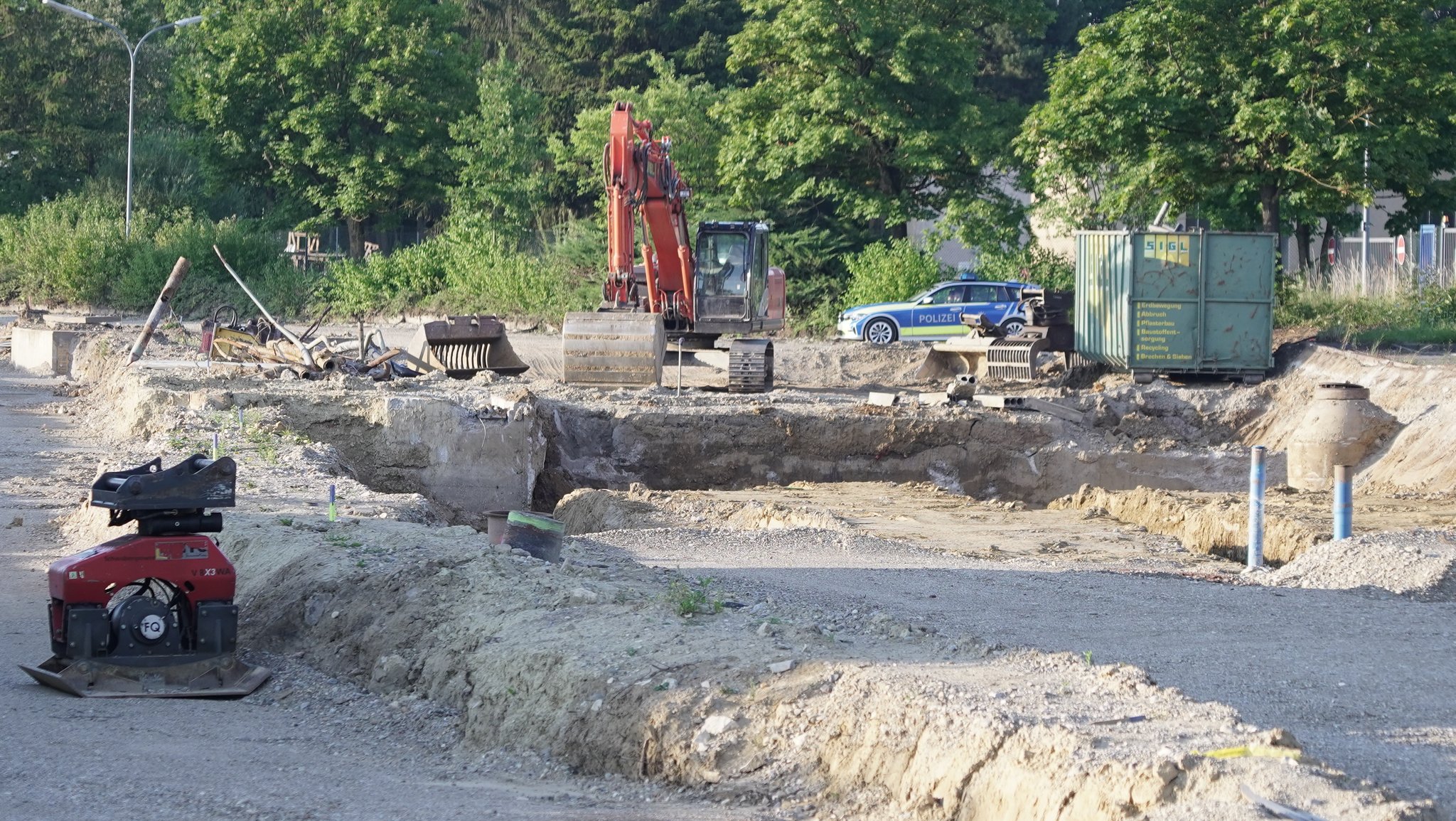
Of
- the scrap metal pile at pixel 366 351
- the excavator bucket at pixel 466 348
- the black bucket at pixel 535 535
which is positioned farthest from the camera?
the excavator bucket at pixel 466 348

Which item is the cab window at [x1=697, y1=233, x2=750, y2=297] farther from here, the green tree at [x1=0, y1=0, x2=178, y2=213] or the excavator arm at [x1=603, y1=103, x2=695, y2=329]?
the green tree at [x1=0, y1=0, x2=178, y2=213]

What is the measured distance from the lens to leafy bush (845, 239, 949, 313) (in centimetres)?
3378

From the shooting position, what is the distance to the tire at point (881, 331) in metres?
31.2

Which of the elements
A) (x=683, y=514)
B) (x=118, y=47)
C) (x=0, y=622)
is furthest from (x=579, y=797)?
(x=118, y=47)

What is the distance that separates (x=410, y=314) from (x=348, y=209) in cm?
794

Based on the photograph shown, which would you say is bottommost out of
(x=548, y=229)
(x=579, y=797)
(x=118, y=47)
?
(x=579, y=797)

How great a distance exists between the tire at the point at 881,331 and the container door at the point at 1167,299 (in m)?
8.36

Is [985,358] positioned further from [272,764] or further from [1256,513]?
[272,764]

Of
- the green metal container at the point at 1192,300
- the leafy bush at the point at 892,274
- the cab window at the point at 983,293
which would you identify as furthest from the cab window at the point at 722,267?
the leafy bush at the point at 892,274

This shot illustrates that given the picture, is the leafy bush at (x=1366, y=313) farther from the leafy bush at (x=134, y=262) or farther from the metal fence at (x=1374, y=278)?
the leafy bush at (x=134, y=262)

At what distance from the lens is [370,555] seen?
9.48m

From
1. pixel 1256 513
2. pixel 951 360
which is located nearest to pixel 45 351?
pixel 951 360

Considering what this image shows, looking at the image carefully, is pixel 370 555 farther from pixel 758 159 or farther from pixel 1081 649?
pixel 758 159

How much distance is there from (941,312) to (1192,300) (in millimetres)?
8363
